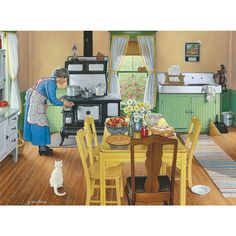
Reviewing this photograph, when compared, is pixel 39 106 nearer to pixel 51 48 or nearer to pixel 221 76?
pixel 51 48

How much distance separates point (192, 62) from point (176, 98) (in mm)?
1026

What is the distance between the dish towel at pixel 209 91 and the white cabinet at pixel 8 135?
12.1ft

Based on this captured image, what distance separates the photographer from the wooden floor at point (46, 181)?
4.15 m

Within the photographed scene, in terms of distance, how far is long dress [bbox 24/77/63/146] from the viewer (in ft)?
18.6

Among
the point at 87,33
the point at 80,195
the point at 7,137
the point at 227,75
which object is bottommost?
the point at 80,195

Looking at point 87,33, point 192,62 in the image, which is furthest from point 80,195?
point 192,62

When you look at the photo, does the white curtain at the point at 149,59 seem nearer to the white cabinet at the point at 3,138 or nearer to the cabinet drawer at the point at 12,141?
the cabinet drawer at the point at 12,141

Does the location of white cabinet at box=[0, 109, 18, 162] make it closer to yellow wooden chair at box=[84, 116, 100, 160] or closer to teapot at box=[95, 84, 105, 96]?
yellow wooden chair at box=[84, 116, 100, 160]

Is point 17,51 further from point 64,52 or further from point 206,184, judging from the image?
point 206,184

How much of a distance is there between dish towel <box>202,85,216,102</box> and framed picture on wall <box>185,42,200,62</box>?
95 centimetres

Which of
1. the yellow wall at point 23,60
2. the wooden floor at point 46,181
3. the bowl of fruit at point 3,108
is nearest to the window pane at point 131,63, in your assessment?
the yellow wall at point 23,60

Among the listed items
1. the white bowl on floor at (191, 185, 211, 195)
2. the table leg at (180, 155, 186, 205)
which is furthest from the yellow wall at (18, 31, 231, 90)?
the table leg at (180, 155, 186, 205)

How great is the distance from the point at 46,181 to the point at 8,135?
87 centimetres
